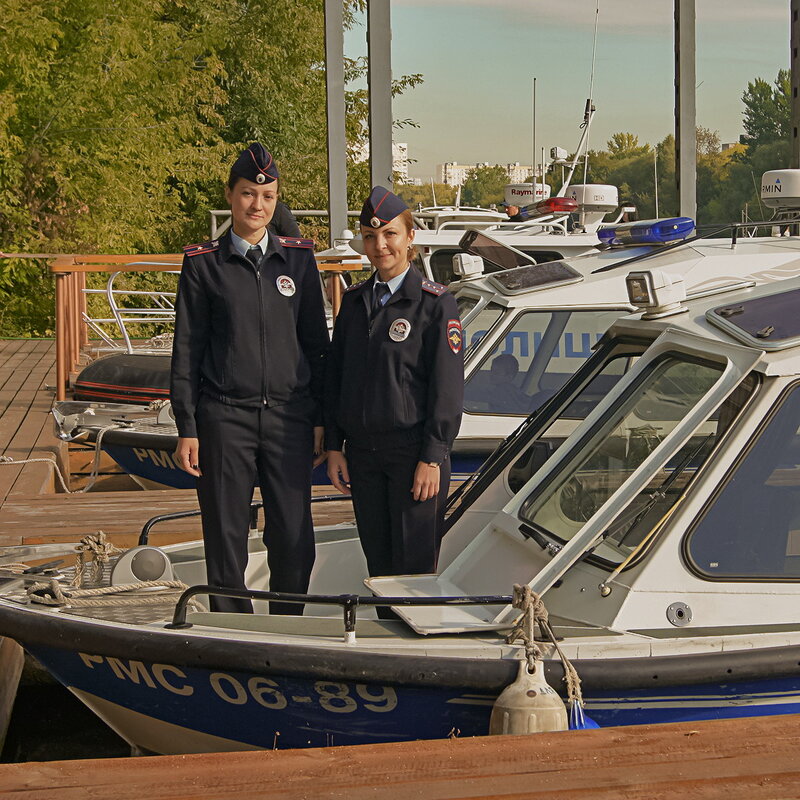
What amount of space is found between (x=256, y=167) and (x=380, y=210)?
0.46 m

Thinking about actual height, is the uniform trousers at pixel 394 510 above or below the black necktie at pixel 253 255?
below

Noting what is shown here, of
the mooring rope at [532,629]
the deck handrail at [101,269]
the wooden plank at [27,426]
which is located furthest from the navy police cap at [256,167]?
the deck handrail at [101,269]

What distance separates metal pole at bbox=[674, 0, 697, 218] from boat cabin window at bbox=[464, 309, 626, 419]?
14.8 feet

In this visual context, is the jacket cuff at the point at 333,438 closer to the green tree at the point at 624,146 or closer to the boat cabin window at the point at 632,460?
the boat cabin window at the point at 632,460

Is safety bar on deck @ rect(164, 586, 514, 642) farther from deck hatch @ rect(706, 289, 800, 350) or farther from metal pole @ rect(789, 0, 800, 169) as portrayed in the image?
metal pole @ rect(789, 0, 800, 169)

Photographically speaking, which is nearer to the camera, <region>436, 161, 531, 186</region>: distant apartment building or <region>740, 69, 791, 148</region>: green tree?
<region>740, 69, 791, 148</region>: green tree

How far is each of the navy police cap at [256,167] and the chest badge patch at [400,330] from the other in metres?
0.67

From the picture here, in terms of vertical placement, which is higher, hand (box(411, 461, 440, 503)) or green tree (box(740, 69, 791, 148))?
green tree (box(740, 69, 791, 148))

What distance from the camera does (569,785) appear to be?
3271 mm

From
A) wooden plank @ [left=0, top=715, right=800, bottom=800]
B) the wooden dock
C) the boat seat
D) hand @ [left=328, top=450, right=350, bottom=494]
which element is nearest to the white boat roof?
the wooden dock

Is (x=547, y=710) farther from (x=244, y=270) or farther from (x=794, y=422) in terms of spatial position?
(x=244, y=270)

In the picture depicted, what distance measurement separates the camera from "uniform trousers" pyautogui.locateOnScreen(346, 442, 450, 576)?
438cm

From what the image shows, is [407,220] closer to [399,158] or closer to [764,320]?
[764,320]

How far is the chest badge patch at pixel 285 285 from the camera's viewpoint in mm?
4457
